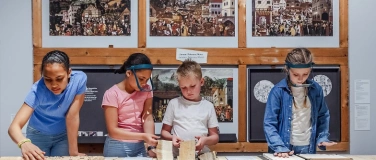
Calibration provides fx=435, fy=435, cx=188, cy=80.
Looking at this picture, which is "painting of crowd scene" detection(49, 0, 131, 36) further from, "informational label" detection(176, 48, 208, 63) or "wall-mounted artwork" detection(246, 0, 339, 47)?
"wall-mounted artwork" detection(246, 0, 339, 47)

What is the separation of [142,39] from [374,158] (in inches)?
76.6

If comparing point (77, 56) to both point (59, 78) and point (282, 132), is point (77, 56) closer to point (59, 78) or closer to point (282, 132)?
point (59, 78)

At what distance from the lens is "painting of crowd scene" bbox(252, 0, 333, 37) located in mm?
3553

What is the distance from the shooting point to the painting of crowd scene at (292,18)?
3553 millimetres

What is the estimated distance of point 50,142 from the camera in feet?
8.93

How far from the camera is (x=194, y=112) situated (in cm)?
287

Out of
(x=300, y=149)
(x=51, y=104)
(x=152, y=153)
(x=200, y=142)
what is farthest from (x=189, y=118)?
(x=51, y=104)

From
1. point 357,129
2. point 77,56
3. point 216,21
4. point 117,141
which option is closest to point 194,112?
point 117,141

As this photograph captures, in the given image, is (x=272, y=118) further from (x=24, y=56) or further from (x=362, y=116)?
(x=24, y=56)

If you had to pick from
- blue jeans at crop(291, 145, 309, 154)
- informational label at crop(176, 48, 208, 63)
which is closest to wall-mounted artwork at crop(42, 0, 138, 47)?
informational label at crop(176, 48, 208, 63)

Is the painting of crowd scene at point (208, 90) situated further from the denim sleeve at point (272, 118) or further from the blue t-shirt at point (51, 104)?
the blue t-shirt at point (51, 104)

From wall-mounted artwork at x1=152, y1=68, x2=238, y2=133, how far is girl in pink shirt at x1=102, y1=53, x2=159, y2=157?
0.58 m

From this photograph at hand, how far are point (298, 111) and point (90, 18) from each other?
5.95 feet

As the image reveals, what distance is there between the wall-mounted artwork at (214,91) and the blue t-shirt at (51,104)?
3.03 feet
